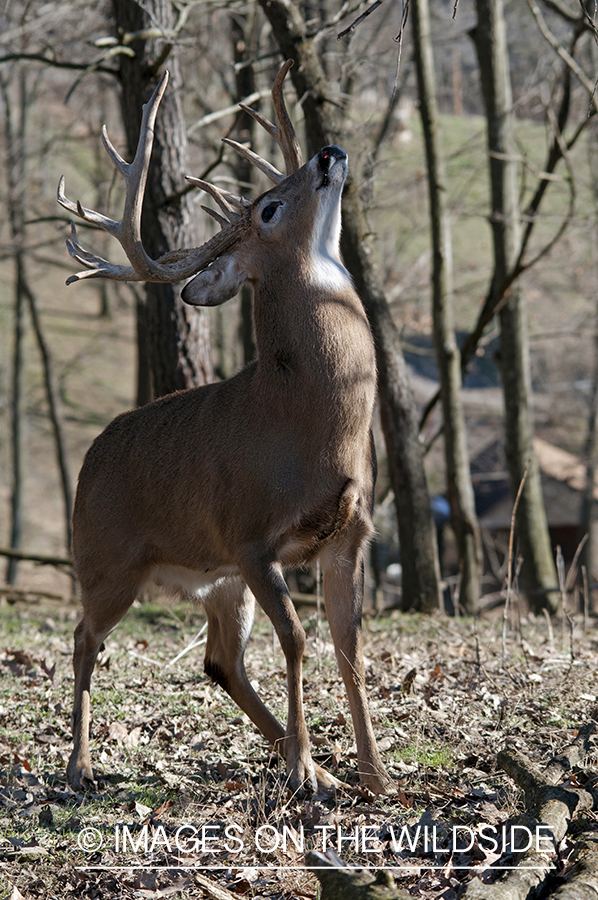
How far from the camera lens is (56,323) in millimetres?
33156

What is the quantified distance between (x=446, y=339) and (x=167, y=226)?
11.2 ft

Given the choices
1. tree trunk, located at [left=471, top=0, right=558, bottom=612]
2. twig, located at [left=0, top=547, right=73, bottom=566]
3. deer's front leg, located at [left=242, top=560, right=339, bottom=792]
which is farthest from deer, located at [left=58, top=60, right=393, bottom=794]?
twig, located at [left=0, top=547, right=73, bottom=566]

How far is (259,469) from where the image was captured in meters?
4.42

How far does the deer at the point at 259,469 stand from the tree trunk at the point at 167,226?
2.30 m

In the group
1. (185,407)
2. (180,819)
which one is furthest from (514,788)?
(185,407)

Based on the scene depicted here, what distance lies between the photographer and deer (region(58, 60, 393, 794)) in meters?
4.35

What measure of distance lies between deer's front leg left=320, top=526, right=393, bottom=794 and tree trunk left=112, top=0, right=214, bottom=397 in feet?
11.5

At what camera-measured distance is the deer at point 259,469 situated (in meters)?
4.35

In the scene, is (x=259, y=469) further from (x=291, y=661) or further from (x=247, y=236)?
(x=247, y=236)

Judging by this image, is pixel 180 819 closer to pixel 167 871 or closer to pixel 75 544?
pixel 167 871

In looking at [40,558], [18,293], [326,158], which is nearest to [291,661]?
[326,158]

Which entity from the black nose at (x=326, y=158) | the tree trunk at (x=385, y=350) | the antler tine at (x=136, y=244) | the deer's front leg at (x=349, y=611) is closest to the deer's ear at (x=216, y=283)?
the antler tine at (x=136, y=244)

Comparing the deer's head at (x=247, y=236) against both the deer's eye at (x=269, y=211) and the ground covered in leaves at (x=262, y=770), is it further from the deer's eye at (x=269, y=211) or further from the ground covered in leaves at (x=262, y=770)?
the ground covered in leaves at (x=262, y=770)

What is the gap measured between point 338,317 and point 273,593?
1448mm
